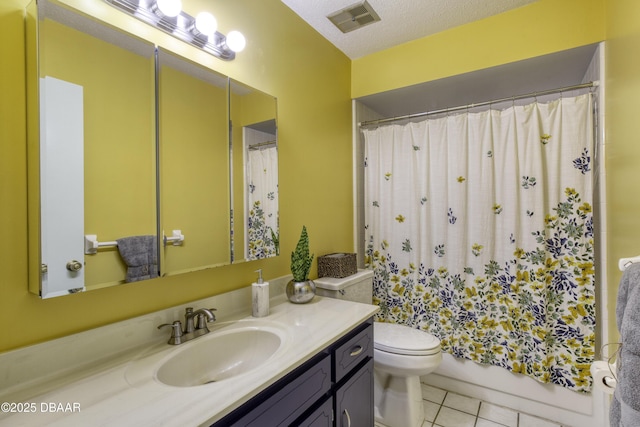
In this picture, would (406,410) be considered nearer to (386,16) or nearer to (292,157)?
(292,157)

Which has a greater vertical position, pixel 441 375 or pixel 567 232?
pixel 567 232

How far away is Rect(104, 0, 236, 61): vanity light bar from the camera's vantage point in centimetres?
107

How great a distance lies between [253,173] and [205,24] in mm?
648

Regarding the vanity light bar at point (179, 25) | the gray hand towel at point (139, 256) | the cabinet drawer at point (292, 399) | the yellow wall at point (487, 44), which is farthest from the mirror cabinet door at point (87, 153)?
the yellow wall at point (487, 44)

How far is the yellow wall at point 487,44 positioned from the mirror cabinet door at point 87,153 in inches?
67.6

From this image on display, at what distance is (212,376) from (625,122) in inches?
80.6

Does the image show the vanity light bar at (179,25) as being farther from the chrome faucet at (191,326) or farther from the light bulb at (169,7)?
the chrome faucet at (191,326)

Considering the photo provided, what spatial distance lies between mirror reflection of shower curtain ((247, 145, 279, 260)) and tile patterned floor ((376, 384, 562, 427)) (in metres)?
1.34

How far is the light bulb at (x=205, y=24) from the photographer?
4.04 feet

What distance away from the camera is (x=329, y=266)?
1947mm

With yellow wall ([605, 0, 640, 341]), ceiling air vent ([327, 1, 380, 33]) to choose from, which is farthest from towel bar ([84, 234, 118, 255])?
yellow wall ([605, 0, 640, 341])

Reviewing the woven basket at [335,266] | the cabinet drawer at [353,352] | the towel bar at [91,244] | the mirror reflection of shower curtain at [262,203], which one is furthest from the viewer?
the woven basket at [335,266]

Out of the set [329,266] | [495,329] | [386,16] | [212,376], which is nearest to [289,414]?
[212,376]

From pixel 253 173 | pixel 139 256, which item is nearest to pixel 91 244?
pixel 139 256
